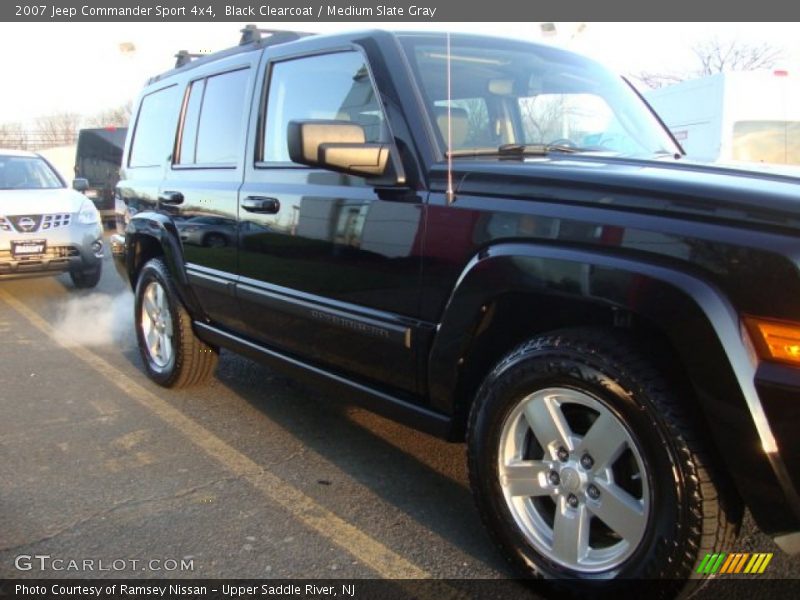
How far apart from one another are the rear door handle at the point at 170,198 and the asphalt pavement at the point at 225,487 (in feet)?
4.09

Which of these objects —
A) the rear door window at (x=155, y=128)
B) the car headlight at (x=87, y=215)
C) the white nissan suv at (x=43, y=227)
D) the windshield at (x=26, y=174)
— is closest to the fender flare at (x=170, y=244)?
the rear door window at (x=155, y=128)

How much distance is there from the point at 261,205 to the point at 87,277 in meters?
6.33

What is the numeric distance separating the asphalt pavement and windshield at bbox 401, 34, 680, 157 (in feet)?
4.60

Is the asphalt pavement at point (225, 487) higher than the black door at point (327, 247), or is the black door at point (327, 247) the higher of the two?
the black door at point (327, 247)

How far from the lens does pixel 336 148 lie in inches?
107

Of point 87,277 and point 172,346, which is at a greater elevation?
point 172,346

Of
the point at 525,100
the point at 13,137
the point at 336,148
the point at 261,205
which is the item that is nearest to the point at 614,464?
the point at 336,148

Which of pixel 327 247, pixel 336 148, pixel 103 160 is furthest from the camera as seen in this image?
pixel 103 160

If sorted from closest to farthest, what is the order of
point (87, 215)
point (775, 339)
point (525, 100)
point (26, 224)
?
point (775, 339) < point (525, 100) < point (26, 224) < point (87, 215)

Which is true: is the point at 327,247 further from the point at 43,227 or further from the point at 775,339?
the point at 43,227

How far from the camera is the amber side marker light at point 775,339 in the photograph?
5.99ft

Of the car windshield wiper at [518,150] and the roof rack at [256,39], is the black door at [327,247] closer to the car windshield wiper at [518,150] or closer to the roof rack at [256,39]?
the roof rack at [256,39]

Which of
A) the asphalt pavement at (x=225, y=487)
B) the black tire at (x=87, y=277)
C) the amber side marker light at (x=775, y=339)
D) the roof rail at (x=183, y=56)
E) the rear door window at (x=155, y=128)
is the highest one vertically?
the roof rail at (x=183, y=56)

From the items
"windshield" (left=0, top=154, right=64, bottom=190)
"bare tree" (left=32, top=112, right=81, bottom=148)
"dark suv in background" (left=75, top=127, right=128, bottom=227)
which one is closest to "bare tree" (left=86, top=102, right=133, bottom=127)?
"bare tree" (left=32, top=112, right=81, bottom=148)
